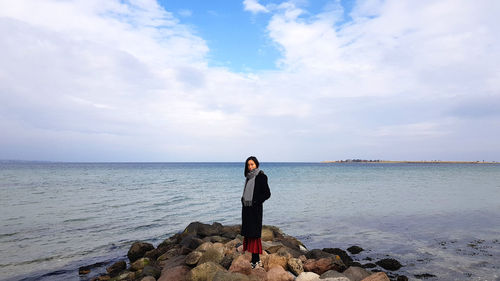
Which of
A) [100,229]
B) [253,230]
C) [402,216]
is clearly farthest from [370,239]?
[100,229]

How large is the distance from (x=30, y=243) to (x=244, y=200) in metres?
11.1

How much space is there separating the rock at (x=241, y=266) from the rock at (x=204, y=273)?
39 centimetres

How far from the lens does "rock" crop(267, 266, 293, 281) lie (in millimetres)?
7227

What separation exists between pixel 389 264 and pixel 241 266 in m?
5.35

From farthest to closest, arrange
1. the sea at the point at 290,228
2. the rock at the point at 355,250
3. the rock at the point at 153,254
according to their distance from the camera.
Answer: the rock at the point at 355,250 < the rock at the point at 153,254 < the sea at the point at 290,228

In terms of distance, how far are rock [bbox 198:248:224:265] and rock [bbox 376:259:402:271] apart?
5.30 m

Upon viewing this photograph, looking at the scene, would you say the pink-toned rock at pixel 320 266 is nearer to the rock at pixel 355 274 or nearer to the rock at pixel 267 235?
the rock at pixel 355 274

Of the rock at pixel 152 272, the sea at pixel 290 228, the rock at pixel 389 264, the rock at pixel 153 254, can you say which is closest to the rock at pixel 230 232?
the rock at pixel 153 254

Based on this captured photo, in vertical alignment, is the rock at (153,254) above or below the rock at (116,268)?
above

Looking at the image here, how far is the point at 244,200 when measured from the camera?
7484 mm

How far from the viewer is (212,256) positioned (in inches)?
320

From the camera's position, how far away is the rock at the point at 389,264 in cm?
999

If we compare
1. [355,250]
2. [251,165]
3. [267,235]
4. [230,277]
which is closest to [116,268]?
[267,235]

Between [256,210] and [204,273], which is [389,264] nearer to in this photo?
[256,210]
